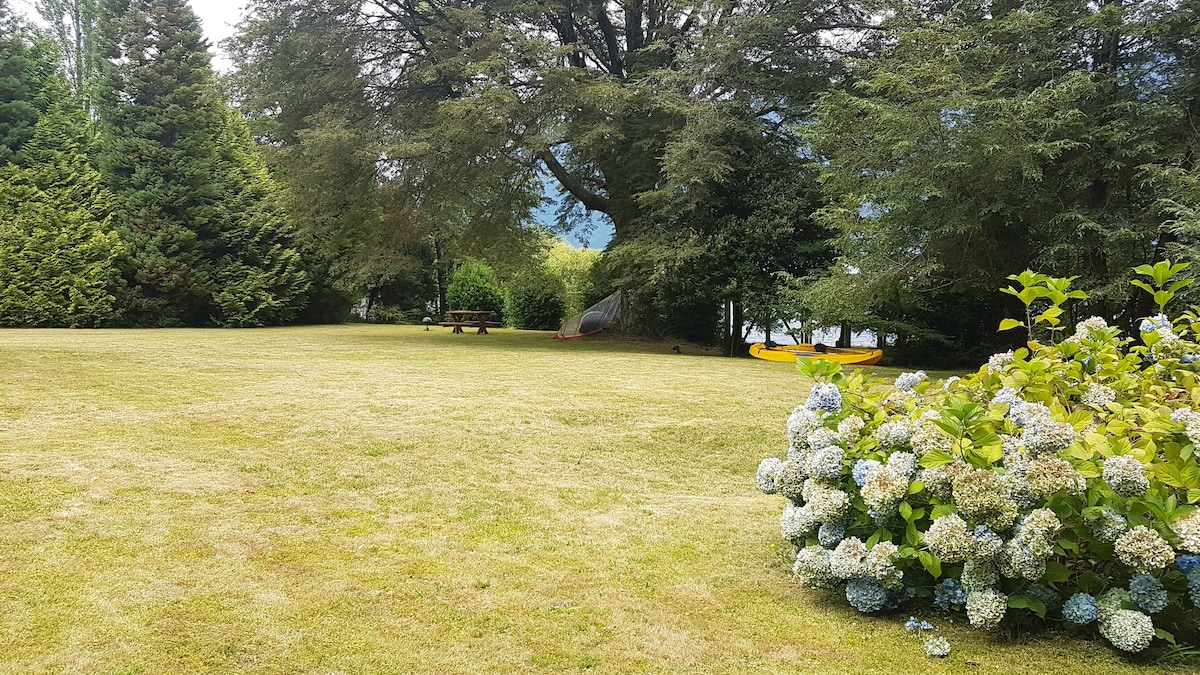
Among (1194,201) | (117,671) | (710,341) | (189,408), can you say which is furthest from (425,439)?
(710,341)

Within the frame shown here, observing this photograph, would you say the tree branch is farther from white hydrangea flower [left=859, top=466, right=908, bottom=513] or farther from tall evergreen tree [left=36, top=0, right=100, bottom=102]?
tall evergreen tree [left=36, top=0, right=100, bottom=102]

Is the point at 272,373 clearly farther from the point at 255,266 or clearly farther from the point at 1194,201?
the point at 255,266

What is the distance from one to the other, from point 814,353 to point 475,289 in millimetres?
13921

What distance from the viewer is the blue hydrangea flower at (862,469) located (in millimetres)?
2230

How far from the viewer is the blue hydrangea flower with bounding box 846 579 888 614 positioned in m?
2.28

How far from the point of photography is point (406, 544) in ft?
9.78

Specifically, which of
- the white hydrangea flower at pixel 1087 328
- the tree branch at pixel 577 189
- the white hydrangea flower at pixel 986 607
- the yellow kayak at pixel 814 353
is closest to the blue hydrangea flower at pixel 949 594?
the white hydrangea flower at pixel 986 607

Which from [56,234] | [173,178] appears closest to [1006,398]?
[56,234]

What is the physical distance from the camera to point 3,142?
17094mm

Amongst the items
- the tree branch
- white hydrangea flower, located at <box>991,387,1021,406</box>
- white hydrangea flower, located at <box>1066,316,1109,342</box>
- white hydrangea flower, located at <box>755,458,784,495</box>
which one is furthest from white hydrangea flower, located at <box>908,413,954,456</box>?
the tree branch

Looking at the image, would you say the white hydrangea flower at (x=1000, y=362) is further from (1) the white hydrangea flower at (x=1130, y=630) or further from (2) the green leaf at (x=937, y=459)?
(1) the white hydrangea flower at (x=1130, y=630)

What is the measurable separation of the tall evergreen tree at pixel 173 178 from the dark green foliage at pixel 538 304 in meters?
6.69

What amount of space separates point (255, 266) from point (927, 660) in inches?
844

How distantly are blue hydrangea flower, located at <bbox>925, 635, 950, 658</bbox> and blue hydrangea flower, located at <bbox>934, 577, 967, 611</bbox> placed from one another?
0.18 meters
